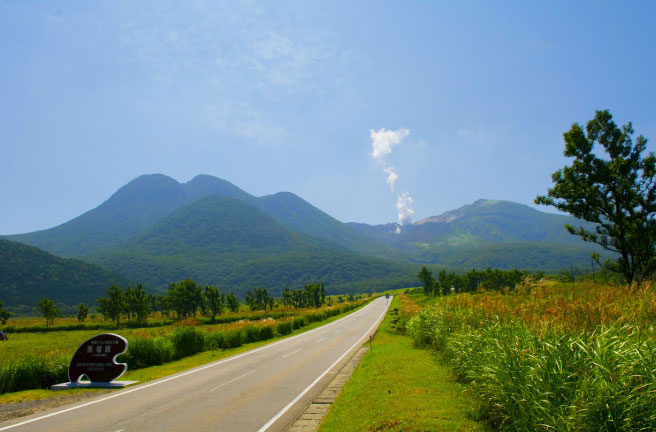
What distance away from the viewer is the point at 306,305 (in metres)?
114

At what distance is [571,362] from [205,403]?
435 inches

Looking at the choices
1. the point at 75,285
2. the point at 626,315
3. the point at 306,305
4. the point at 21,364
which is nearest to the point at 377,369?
the point at 626,315

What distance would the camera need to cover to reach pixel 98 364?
15.9 meters

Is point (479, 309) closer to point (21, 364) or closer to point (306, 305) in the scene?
point (21, 364)

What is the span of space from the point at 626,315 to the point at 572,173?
1480cm

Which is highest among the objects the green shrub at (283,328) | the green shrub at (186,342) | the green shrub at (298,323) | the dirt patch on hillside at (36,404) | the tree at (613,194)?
the tree at (613,194)

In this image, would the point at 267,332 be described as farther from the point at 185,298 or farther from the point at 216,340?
the point at 185,298

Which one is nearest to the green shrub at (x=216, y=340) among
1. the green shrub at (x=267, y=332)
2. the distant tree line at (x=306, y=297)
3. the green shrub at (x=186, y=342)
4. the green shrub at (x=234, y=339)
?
the green shrub at (x=234, y=339)

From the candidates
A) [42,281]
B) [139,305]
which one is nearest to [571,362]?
[139,305]

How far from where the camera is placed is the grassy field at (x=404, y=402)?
25.3 feet

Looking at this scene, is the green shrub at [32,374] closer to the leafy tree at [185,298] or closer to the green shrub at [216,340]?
the green shrub at [216,340]

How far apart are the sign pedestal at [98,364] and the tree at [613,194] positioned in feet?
78.4

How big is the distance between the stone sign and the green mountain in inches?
7438

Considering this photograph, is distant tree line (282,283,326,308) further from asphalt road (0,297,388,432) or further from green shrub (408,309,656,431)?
green shrub (408,309,656,431)
